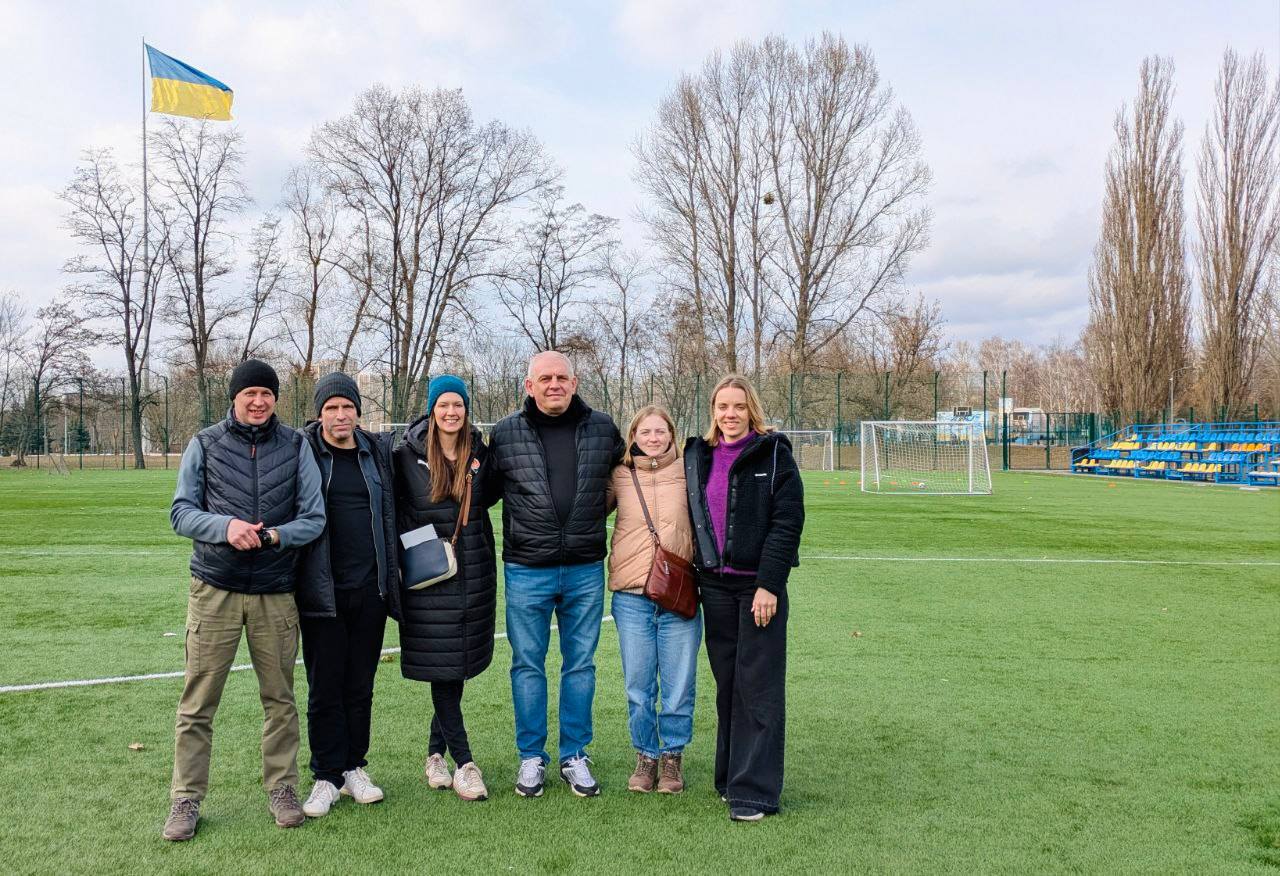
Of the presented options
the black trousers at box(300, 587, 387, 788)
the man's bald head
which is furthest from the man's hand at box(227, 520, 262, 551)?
the man's bald head

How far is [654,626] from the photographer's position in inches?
147

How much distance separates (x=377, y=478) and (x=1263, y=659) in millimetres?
5426

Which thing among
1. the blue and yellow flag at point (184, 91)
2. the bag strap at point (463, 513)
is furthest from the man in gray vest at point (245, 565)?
the blue and yellow flag at point (184, 91)

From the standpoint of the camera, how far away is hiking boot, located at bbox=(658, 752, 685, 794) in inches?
145

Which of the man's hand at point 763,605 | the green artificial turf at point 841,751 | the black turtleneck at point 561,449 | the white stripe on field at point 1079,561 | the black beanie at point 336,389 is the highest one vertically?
the black beanie at point 336,389

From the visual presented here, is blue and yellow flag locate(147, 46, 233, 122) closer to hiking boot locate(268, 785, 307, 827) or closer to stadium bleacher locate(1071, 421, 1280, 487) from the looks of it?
hiking boot locate(268, 785, 307, 827)

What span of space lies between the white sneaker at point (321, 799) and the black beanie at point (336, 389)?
55.0 inches

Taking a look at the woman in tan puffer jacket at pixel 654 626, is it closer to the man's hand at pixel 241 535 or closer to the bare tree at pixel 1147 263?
the man's hand at pixel 241 535

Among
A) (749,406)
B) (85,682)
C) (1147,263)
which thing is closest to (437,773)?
(749,406)

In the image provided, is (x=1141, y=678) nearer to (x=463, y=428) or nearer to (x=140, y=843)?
(x=463, y=428)

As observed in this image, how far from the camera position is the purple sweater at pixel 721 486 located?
3.58m

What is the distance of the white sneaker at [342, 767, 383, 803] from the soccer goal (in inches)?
809

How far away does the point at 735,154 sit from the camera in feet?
129

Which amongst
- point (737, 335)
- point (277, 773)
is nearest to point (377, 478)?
point (277, 773)
